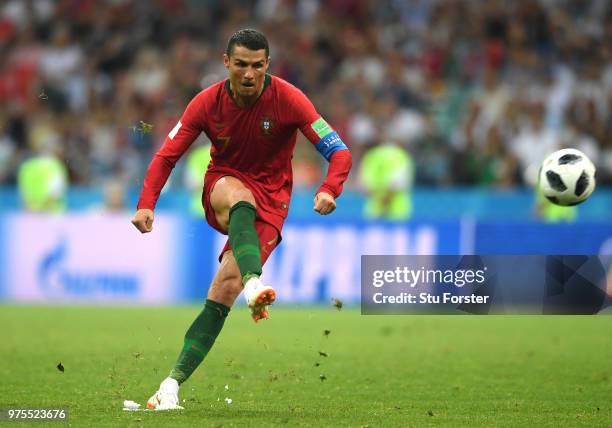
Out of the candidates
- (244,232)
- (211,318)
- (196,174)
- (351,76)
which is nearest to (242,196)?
(244,232)

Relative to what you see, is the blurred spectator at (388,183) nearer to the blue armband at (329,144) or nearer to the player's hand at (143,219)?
the blue armband at (329,144)

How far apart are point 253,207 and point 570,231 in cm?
935

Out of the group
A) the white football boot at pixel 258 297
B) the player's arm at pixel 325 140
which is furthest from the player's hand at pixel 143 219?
the player's arm at pixel 325 140

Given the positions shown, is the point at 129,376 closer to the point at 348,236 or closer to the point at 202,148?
the point at 348,236

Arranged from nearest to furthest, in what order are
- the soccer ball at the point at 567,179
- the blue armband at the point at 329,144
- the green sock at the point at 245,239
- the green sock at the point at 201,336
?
the green sock at the point at 245,239 → the green sock at the point at 201,336 → the blue armband at the point at 329,144 → the soccer ball at the point at 567,179

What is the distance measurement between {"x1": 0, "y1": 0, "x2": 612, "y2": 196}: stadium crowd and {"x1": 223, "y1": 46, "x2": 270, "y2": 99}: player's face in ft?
36.9

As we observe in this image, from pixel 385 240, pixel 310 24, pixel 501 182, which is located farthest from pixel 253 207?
pixel 310 24

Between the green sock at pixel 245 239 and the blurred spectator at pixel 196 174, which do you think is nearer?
the green sock at pixel 245 239

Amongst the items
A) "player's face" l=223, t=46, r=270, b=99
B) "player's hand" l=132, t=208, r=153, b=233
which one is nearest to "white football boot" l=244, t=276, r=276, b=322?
"player's hand" l=132, t=208, r=153, b=233

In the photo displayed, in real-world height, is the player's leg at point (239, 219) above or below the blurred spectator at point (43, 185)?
below

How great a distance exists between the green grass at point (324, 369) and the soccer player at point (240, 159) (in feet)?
2.30

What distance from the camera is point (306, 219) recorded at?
52.9 ft

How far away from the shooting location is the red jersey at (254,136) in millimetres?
7227

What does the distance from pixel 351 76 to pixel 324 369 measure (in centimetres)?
1137
